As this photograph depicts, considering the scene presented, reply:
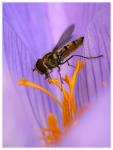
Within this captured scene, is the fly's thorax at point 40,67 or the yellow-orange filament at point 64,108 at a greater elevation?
the fly's thorax at point 40,67

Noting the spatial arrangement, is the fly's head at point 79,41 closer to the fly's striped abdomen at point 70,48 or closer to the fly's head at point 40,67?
the fly's striped abdomen at point 70,48

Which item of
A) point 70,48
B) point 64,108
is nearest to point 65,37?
point 70,48

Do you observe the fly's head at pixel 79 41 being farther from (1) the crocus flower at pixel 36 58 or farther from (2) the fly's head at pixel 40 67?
(2) the fly's head at pixel 40 67

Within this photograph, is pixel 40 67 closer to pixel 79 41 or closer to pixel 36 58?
pixel 36 58

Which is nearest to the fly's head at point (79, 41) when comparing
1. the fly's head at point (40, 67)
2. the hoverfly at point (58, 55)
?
the hoverfly at point (58, 55)

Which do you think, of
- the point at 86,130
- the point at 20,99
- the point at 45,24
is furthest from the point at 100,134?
the point at 45,24

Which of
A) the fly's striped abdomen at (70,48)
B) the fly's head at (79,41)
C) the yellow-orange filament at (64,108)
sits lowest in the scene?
the yellow-orange filament at (64,108)

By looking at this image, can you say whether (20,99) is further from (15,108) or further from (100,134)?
(100,134)
